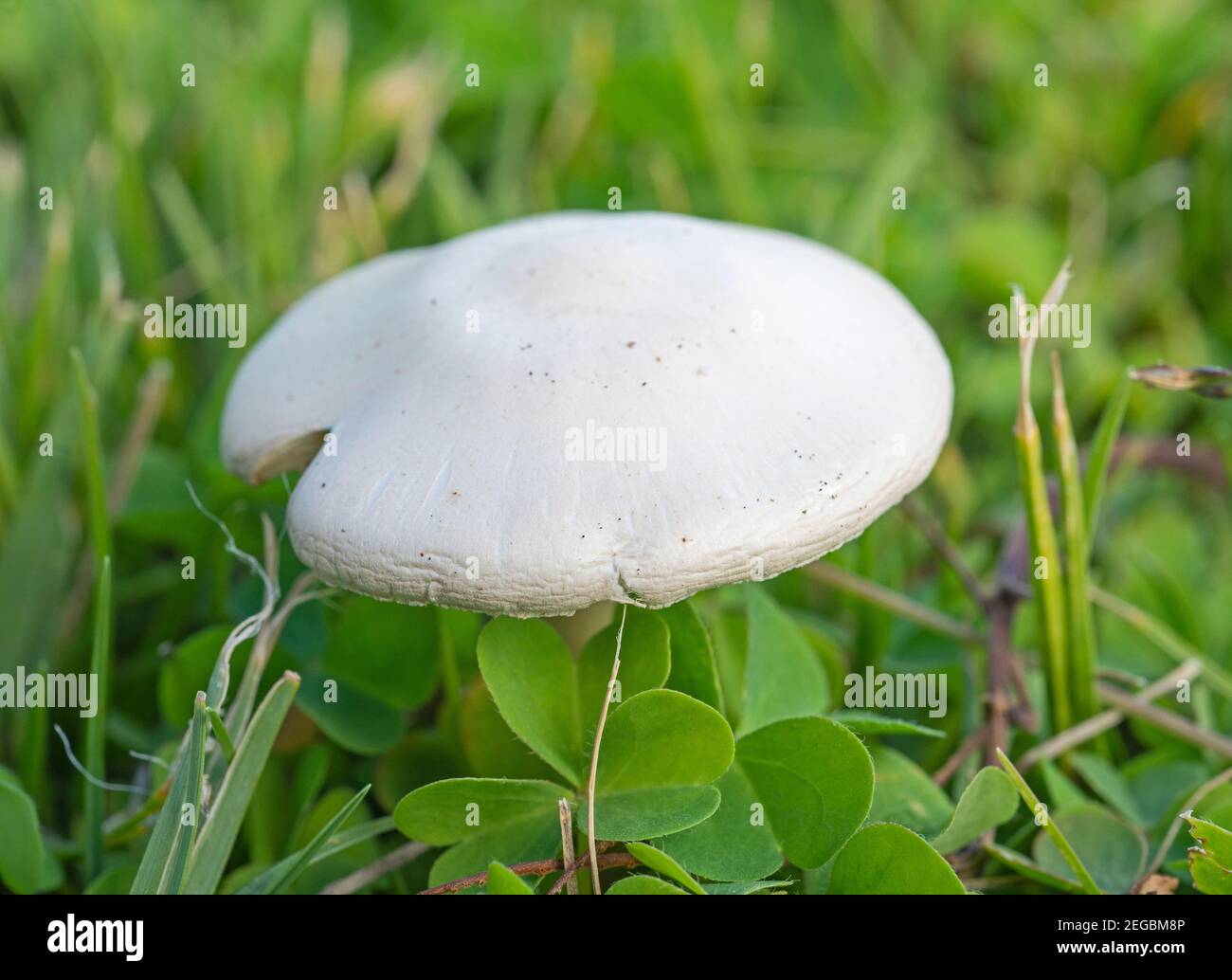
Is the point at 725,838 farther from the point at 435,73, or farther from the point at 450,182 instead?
the point at 435,73

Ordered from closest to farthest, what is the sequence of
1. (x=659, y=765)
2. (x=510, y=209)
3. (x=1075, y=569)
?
(x=659, y=765) → (x=1075, y=569) → (x=510, y=209)

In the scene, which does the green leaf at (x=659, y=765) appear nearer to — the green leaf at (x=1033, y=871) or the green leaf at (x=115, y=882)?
the green leaf at (x=1033, y=871)

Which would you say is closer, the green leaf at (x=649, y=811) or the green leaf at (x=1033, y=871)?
the green leaf at (x=649, y=811)

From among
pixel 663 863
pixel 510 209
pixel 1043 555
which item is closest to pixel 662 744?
pixel 663 863

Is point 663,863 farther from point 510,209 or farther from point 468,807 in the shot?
point 510,209

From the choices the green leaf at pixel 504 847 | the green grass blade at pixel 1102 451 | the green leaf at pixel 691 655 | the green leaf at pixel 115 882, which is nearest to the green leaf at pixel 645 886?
the green leaf at pixel 504 847

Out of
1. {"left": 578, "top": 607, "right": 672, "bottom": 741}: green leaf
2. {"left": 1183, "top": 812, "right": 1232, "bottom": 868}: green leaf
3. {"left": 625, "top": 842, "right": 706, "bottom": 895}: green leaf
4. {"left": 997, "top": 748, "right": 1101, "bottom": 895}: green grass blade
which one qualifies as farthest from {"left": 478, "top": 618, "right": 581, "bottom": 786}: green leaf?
{"left": 1183, "top": 812, "right": 1232, "bottom": 868}: green leaf

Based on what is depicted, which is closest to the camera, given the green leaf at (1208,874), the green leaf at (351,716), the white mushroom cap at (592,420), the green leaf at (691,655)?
the white mushroom cap at (592,420)
